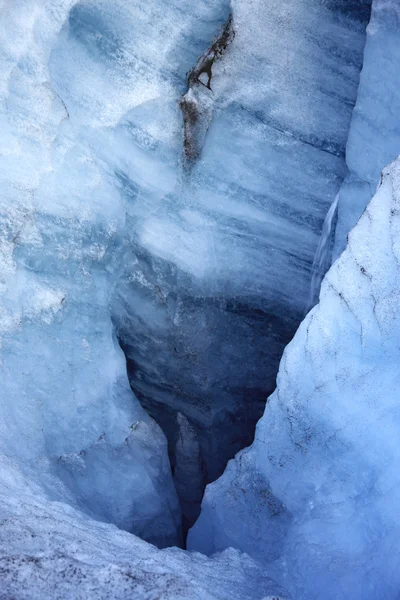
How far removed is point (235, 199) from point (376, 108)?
48 cm

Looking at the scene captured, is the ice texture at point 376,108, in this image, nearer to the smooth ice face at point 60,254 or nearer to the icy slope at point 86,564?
the smooth ice face at point 60,254

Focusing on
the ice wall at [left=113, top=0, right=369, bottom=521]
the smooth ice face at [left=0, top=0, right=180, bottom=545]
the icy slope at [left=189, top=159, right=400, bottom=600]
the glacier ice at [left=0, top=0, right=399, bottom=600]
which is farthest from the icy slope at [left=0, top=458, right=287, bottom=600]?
the ice wall at [left=113, top=0, right=369, bottom=521]

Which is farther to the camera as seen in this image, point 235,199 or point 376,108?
point 235,199

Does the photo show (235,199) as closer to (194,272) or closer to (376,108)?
(194,272)

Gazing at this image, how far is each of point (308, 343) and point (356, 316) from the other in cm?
16

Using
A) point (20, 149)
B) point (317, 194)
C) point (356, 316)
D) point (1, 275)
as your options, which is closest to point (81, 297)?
point (1, 275)

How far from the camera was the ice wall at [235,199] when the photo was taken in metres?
2.09

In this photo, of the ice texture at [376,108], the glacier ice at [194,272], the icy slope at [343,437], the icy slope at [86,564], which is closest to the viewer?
the icy slope at [86,564]

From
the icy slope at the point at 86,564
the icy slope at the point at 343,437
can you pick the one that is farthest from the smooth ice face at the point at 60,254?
the icy slope at the point at 343,437

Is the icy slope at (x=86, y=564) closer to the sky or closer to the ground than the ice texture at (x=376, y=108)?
closer to the ground

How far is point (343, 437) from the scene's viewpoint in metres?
1.75

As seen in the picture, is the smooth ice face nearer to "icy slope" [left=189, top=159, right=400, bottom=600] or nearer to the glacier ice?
the glacier ice

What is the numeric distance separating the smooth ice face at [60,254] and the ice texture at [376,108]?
697 millimetres

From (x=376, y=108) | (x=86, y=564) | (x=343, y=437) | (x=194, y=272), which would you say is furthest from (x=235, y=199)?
(x=86, y=564)
